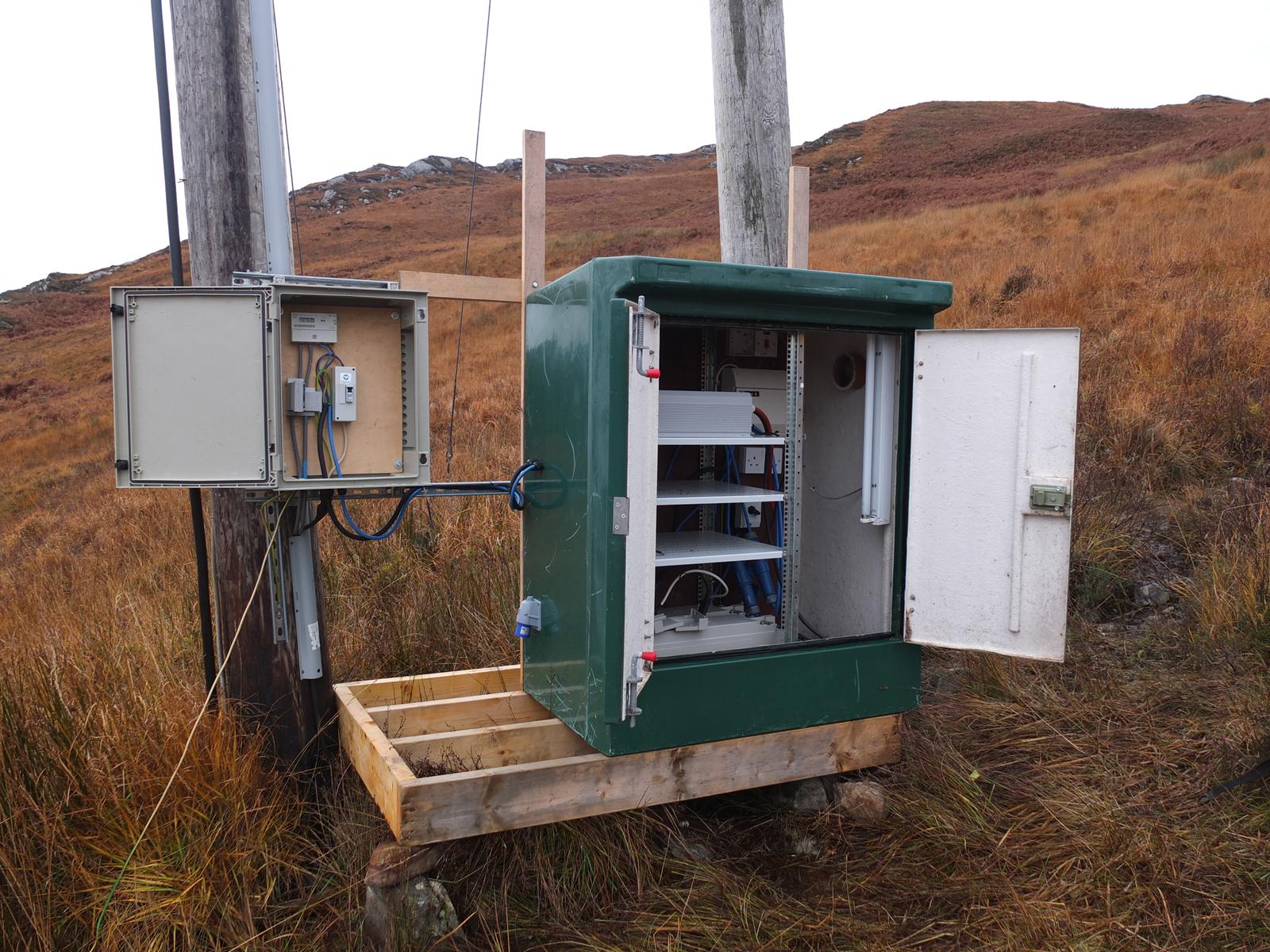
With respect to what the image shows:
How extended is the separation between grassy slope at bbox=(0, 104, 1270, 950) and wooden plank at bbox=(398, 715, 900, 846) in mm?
213

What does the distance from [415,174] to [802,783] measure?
5360 centimetres

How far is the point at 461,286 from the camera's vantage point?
347 cm

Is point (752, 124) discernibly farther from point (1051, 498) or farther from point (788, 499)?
point (1051, 498)

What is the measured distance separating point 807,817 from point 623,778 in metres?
0.82

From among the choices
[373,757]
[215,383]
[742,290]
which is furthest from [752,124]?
[373,757]

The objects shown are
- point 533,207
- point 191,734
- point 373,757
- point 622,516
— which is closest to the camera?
point 622,516

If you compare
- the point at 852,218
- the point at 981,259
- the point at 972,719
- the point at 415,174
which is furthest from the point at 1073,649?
the point at 415,174

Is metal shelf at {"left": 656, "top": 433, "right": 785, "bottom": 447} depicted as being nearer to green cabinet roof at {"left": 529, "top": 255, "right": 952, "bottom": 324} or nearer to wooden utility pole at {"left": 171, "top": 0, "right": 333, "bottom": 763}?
green cabinet roof at {"left": 529, "top": 255, "right": 952, "bottom": 324}

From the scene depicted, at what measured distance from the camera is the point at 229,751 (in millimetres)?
3057

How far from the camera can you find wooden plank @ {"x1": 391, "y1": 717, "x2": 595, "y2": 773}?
3.18m

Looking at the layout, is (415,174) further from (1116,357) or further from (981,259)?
(1116,357)

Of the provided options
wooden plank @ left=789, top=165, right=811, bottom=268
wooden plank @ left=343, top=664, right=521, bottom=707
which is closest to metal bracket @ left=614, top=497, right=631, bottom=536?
wooden plank @ left=343, top=664, right=521, bottom=707

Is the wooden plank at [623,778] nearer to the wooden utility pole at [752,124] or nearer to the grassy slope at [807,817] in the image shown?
the grassy slope at [807,817]

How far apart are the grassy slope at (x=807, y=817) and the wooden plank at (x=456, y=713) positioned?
0.86 feet
